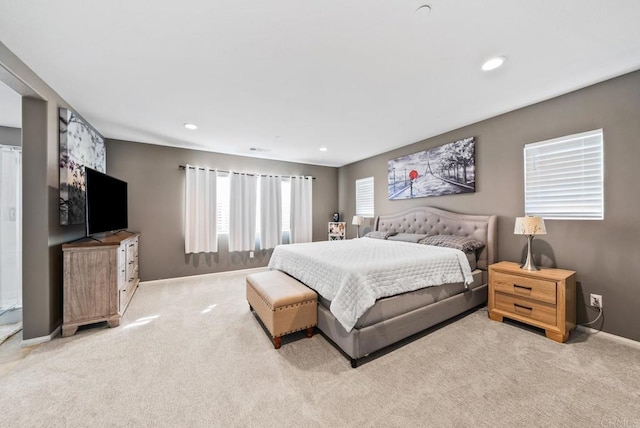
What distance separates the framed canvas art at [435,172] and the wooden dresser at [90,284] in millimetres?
4436

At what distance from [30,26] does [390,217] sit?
483cm

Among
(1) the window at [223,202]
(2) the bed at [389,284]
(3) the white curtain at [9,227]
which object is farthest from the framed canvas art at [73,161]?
(2) the bed at [389,284]

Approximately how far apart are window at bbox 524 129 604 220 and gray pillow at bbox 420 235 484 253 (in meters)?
0.70

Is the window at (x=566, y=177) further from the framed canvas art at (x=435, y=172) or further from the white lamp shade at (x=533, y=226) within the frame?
the framed canvas art at (x=435, y=172)

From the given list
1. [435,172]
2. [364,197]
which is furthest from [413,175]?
[364,197]

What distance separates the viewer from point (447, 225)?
368 cm

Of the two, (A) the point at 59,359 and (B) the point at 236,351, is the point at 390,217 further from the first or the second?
(A) the point at 59,359

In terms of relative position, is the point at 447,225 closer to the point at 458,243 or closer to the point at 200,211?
the point at 458,243

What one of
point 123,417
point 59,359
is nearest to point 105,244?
point 59,359

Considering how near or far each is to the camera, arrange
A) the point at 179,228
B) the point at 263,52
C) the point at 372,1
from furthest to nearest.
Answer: the point at 179,228
the point at 263,52
the point at 372,1

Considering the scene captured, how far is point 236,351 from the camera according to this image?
215cm

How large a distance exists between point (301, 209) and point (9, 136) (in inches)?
185

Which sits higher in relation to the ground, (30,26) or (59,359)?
(30,26)

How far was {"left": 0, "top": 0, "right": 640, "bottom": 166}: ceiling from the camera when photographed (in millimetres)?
1504
